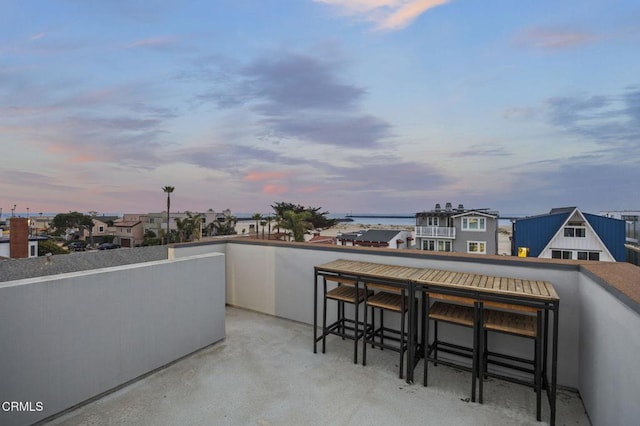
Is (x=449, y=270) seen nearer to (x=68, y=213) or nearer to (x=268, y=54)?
(x=268, y=54)

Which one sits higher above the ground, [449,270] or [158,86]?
[158,86]

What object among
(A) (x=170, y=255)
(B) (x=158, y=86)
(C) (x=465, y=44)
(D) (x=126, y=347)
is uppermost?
(C) (x=465, y=44)

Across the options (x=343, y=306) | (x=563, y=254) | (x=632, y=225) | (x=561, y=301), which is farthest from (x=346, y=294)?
(x=563, y=254)

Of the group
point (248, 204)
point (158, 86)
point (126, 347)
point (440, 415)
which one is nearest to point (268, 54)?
point (158, 86)

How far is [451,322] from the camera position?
3.06m

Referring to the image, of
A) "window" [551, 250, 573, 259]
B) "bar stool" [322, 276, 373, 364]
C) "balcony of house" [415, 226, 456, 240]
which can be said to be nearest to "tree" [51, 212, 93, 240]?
"balcony of house" [415, 226, 456, 240]

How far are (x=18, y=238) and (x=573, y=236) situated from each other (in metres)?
26.7

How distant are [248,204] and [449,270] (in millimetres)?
25103

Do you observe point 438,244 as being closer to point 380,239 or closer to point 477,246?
point 477,246

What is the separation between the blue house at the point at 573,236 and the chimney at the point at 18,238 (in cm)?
2292

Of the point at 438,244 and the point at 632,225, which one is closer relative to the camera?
the point at 632,225

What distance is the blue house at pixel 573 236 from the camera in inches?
556

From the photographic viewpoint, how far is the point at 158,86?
9312mm

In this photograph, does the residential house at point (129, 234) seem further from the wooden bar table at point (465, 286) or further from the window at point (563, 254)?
the window at point (563, 254)
